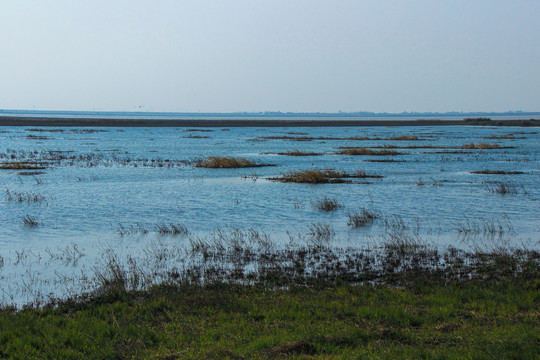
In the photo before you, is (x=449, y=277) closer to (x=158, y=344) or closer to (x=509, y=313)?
(x=509, y=313)

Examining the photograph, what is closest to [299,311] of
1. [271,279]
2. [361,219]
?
[271,279]

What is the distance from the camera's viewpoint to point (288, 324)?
966cm

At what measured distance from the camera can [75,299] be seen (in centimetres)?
1162

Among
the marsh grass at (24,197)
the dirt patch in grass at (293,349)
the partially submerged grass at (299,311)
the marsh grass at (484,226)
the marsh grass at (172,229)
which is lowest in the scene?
the marsh grass at (24,197)

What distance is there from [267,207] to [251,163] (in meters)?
19.9

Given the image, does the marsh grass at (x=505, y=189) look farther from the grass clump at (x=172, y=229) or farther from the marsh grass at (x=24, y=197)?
the marsh grass at (x=24, y=197)

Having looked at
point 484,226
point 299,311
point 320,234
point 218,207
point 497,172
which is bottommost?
point 218,207

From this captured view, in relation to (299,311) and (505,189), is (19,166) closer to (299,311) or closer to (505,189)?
(505,189)

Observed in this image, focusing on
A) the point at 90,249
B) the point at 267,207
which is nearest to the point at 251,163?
the point at 267,207

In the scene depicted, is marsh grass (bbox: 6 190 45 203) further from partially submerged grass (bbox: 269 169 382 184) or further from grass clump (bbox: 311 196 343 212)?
partially submerged grass (bbox: 269 169 382 184)

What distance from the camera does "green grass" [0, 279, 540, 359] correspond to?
8.17 meters

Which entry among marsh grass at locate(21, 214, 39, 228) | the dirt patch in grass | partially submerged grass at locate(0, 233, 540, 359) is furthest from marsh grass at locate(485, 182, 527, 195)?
the dirt patch in grass

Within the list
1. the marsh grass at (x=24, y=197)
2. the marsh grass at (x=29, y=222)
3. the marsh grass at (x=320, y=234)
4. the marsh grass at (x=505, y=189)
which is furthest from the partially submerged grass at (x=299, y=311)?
the marsh grass at (x=505, y=189)

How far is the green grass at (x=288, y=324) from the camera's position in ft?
26.8
